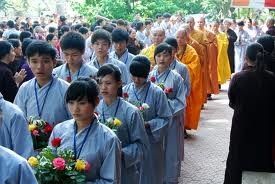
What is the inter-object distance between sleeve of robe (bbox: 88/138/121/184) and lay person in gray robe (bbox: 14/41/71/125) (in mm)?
961

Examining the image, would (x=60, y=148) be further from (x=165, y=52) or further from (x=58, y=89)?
(x=165, y=52)

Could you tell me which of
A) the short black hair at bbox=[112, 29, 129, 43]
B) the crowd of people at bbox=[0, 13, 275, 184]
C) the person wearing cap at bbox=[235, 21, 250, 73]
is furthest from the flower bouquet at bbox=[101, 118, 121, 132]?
the person wearing cap at bbox=[235, 21, 250, 73]

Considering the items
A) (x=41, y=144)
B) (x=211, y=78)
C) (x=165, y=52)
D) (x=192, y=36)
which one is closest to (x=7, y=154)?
(x=41, y=144)

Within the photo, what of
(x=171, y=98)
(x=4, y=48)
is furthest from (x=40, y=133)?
(x=171, y=98)

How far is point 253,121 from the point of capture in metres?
4.45

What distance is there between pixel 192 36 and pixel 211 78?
1.38m

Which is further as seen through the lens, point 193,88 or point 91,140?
point 193,88

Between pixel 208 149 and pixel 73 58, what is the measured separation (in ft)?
11.2

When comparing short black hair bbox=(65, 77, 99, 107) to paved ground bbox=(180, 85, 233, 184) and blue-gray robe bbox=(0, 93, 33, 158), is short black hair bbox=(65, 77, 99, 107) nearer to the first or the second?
blue-gray robe bbox=(0, 93, 33, 158)

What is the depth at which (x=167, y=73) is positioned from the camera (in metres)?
5.69

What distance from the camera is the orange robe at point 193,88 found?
7820 mm

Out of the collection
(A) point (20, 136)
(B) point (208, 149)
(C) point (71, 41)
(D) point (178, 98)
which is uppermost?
(C) point (71, 41)

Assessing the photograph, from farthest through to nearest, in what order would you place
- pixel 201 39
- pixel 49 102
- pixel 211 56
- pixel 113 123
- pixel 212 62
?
pixel 212 62 → pixel 211 56 → pixel 201 39 → pixel 49 102 → pixel 113 123

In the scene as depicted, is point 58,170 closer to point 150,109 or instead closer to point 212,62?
point 150,109
